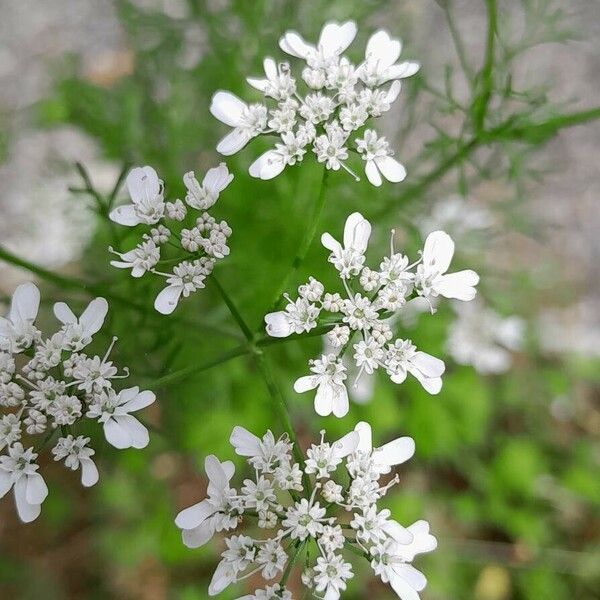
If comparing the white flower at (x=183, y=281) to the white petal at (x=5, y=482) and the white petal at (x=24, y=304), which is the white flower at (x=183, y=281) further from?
the white petal at (x=5, y=482)

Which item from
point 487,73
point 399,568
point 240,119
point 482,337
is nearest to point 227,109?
point 240,119

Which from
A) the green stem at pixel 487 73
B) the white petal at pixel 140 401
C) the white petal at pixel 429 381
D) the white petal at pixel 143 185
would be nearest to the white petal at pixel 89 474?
the white petal at pixel 140 401

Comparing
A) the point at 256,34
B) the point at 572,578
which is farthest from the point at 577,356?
the point at 256,34

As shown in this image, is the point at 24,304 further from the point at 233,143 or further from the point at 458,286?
the point at 458,286

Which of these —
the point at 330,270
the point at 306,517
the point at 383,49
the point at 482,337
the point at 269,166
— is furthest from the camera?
the point at 482,337

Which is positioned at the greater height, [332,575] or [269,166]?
[269,166]

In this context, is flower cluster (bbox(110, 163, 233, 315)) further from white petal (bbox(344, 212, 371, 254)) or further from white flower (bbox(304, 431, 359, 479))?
white flower (bbox(304, 431, 359, 479))
